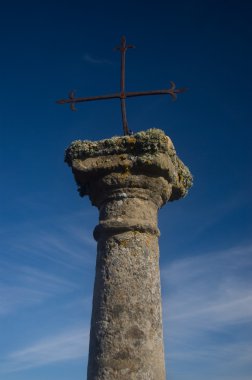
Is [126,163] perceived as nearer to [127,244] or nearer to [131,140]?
[131,140]

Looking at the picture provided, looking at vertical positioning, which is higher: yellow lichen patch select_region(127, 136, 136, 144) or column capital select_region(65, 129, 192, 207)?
yellow lichen patch select_region(127, 136, 136, 144)

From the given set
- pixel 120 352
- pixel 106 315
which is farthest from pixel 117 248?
pixel 120 352

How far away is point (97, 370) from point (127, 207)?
62.2 inches

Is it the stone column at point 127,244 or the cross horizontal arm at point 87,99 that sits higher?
the cross horizontal arm at point 87,99

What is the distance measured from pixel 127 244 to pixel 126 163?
Answer: 2.77 feet

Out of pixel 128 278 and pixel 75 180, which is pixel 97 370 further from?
pixel 75 180

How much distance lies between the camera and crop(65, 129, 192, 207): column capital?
4.46 meters

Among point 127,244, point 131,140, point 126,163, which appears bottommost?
point 127,244

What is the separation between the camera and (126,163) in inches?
175

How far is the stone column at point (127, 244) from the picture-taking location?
383 cm

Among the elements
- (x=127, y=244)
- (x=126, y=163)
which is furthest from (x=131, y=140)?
(x=127, y=244)

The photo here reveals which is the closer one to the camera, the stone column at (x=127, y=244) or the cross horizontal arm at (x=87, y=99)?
the stone column at (x=127, y=244)

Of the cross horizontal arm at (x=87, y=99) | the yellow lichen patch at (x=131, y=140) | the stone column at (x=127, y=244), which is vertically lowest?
the stone column at (x=127, y=244)

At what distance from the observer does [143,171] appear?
4496 millimetres
